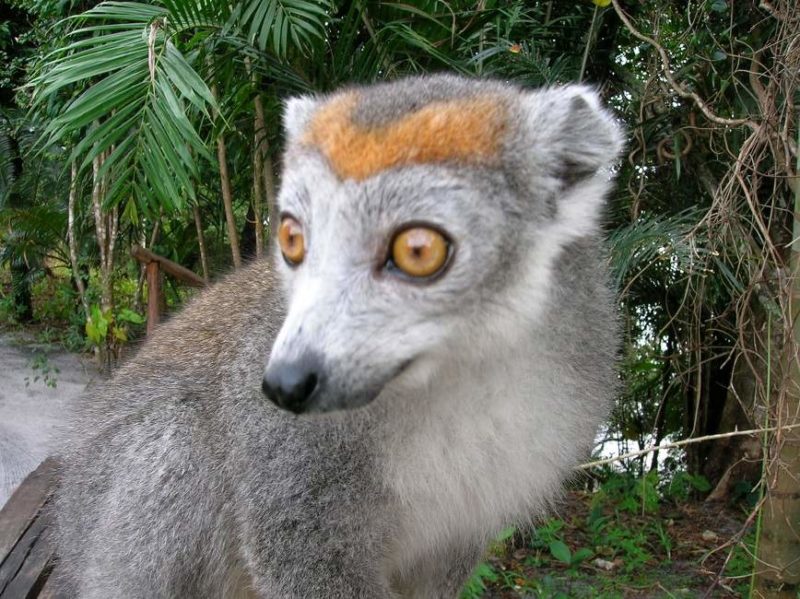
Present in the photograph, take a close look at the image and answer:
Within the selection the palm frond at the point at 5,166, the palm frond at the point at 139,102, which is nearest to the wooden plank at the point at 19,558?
the palm frond at the point at 139,102

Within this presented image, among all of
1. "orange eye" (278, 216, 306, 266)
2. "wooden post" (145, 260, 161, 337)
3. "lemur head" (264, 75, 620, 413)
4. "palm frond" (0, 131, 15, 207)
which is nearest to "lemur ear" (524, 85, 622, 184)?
"lemur head" (264, 75, 620, 413)

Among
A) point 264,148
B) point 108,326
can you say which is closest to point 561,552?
point 264,148

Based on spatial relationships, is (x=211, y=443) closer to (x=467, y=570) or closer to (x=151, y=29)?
(x=467, y=570)

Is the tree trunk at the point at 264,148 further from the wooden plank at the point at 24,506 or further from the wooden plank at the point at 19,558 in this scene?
the wooden plank at the point at 19,558

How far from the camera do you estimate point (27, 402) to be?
8922mm

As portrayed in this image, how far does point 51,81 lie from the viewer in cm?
444

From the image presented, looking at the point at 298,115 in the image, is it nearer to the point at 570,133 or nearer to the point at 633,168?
the point at 570,133

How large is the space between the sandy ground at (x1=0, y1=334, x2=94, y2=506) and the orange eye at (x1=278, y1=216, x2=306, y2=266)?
161 inches

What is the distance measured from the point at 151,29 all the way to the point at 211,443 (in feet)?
9.71

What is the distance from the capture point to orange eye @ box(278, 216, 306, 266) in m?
2.13

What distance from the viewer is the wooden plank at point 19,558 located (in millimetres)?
3531

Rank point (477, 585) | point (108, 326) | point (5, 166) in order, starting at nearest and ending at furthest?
point (477, 585) < point (108, 326) < point (5, 166)

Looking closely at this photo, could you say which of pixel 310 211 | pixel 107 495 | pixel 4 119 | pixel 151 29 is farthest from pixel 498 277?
pixel 4 119

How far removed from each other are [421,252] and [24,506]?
132 inches
